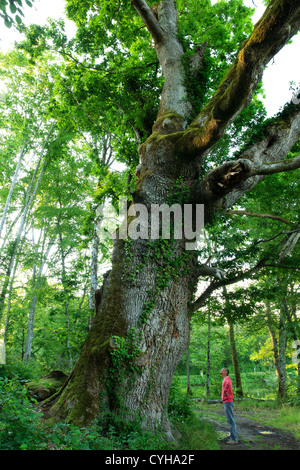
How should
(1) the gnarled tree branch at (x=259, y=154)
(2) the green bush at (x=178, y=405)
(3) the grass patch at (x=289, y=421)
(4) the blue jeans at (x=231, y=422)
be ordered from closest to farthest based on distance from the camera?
(1) the gnarled tree branch at (x=259, y=154), (4) the blue jeans at (x=231, y=422), (2) the green bush at (x=178, y=405), (3) the grass patch at (x=289, y=421)

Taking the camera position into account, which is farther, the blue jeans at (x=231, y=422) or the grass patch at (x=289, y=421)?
the grass patch at (x=289, y=421)

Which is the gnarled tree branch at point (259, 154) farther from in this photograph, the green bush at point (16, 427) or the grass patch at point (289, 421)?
the grass patch at point (289, 421)

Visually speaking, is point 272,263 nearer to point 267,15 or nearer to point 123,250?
point 123,250

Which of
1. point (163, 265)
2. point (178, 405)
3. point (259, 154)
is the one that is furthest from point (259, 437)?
point (259, 154)

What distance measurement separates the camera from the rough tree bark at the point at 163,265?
12.7 ft

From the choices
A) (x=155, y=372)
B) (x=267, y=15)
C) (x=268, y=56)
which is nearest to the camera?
(x=267, y=15)

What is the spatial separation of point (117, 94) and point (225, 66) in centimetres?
365

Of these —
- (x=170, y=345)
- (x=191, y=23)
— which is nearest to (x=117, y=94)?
(x=191, y=23)

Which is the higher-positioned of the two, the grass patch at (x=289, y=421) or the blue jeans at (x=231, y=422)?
the blue jeans at (x=231, y=422)

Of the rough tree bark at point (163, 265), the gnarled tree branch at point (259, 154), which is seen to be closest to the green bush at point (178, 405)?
the rough tree bark at point (163, 265)

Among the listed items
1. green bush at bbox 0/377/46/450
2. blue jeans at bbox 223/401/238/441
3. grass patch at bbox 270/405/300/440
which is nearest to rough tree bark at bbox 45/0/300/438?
green bush at bbox 0/377/46/450

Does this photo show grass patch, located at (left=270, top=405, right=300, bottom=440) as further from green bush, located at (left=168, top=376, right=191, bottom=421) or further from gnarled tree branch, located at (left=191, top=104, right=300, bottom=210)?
gnarled tree branch, located at (left=191, top=104, right=300, bottom=210)

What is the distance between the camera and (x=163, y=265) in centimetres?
507

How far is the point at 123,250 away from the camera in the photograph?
5.10 m
